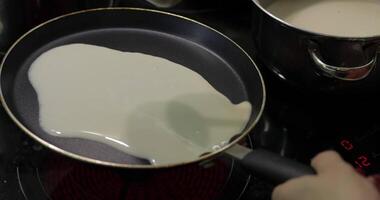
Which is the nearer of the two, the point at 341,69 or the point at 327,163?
the point at 327,163

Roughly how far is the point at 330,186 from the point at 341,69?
0.63ft

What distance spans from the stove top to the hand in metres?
0.12

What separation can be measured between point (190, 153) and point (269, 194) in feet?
0.39

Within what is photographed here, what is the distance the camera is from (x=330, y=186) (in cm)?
→ 50

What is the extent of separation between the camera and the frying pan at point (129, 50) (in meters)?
0.64

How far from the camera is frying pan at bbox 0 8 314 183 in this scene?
641 mm

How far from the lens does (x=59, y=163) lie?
687 mm

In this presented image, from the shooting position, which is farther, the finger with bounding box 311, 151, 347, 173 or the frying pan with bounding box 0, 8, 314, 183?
the frying pan with bounding box 0, 8, 314, 183

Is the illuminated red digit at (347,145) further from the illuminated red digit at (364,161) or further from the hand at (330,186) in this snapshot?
the hand at (330,186)

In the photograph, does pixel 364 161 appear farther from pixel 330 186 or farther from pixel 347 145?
pixel 330 186

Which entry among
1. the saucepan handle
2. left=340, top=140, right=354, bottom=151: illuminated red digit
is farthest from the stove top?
the saucepan handle

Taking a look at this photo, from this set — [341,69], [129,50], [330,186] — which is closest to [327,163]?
[330,186]

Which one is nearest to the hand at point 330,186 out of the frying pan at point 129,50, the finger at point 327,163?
the finger at point 327,163

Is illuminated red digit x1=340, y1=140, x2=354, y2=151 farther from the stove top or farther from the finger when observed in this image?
the finger
